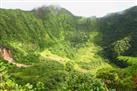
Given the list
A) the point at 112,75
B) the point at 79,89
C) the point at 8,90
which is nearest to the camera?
the point at 8,90

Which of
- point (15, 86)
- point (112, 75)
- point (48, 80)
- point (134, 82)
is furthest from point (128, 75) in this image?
point (48, 80)

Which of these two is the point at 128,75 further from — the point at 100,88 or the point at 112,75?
the point at 112,75

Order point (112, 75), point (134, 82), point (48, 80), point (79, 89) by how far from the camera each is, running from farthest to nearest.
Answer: point (48, 80), point (112, 75), point (79, 89), point (134, 82)

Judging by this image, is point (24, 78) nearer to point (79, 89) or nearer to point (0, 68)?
point (79, 89)

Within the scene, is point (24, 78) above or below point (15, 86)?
below

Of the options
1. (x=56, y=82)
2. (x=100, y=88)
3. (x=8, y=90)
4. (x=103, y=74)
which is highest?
(x=8, y=90)

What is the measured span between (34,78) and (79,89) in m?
144

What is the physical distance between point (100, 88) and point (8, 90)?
97.6ft

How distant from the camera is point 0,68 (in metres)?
31.9

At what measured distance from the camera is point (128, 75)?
26.2 m

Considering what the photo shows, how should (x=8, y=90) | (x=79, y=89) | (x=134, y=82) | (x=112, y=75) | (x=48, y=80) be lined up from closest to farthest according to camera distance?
1. (x=134, y=82)
2. (x=8, y=90)
3. (x=79, y=89)
4. (x=112, y=75)
5. (x=48, y=80)

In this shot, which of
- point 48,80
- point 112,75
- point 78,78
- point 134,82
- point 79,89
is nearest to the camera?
point 134,82

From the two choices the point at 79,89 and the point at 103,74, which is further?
the point at 103,74

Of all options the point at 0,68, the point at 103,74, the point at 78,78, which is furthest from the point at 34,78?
the point at 0,68
